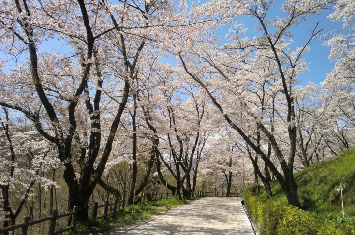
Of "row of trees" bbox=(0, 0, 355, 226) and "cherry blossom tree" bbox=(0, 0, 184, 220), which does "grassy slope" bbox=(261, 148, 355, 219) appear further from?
"cherry blossom tree" bbox=(0, 0, 184, 220)

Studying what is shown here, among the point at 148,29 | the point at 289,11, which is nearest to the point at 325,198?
the point at 289,11

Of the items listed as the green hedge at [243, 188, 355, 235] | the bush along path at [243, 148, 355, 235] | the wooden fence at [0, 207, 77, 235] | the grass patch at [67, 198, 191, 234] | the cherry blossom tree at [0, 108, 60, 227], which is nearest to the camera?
the green hedge at [243, 188, 355, 235]

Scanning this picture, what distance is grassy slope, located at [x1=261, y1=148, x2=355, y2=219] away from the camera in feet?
34.5

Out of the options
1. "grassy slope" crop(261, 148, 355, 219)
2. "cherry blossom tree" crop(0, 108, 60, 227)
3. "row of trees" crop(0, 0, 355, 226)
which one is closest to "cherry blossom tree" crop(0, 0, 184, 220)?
"row of trees" crop(0, 0, 355, 226)

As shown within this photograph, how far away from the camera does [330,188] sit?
1233cm

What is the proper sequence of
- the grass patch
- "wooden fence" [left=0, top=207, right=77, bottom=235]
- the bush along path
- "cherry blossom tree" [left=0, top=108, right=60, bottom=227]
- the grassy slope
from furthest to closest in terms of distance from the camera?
"cherry blossom tree" [left=0, top=108, right=60, bottom=227]
the grassy slope
the grass patch
"wooden fence" [left=0, top=207, right=77, bottom=235]
the bush along path

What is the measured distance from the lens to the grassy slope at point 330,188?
10.5m

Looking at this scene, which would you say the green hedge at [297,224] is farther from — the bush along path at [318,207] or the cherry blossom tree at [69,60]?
the cherry blossom tree at [69,60]

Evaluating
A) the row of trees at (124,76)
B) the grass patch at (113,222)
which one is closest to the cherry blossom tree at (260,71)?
the row of trees at (124,76)

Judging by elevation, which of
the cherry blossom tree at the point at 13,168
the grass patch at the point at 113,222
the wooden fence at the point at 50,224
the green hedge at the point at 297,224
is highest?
the cherry blossom tree at the point at 13,168

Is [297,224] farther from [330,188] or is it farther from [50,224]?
[330,188]

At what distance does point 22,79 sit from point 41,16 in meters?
3.71

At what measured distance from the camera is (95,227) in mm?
10258

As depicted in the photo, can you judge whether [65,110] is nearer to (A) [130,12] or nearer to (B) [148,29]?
(A) [130,12]
